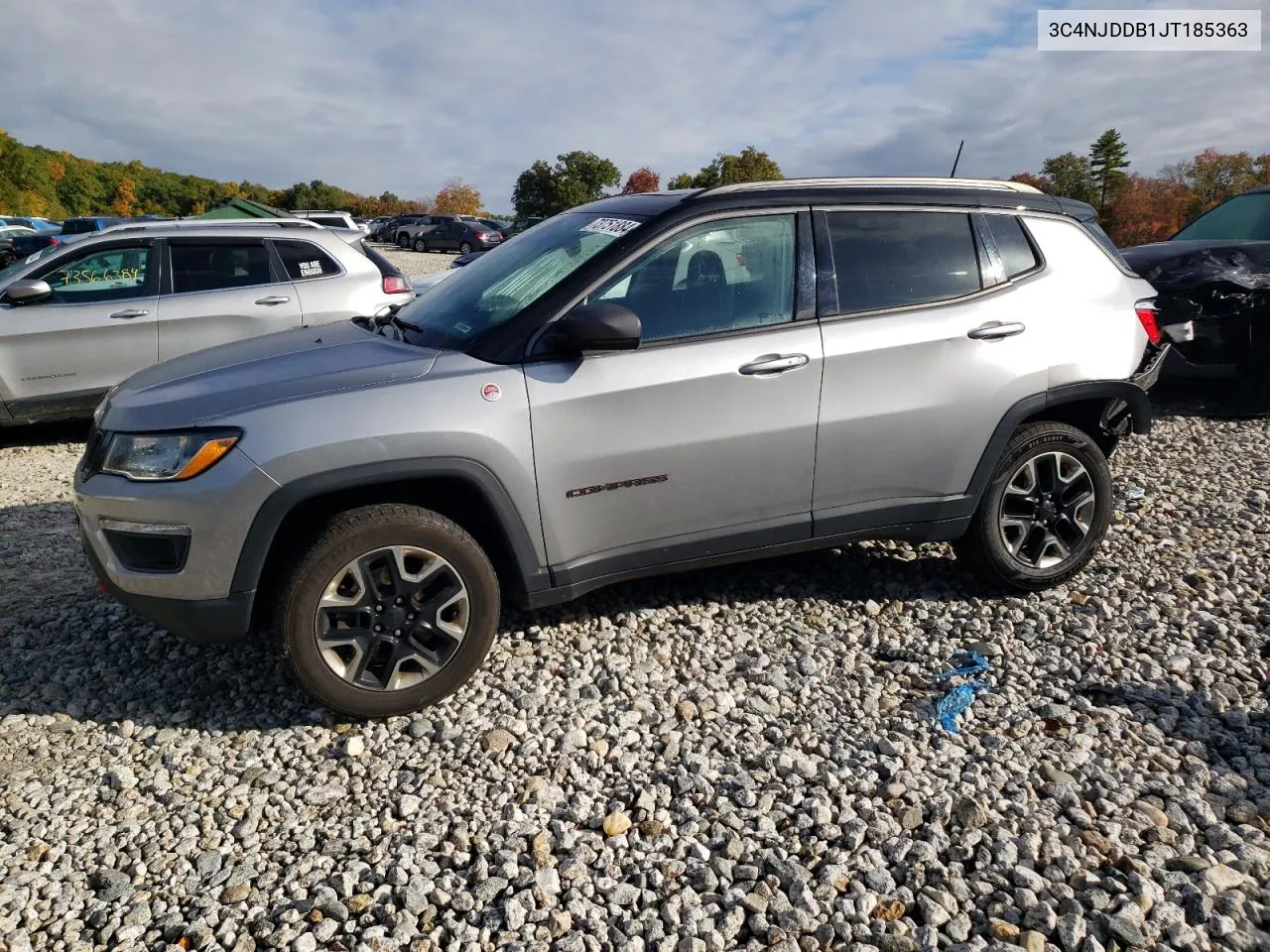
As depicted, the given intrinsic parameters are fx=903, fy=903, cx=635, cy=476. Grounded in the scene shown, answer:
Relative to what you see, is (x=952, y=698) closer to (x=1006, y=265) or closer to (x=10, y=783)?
(x=1006, y=265)

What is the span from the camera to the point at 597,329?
126 inches

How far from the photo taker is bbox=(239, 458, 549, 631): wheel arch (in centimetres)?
→ 303

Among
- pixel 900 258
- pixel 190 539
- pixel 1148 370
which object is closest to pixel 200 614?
pixel 190 539

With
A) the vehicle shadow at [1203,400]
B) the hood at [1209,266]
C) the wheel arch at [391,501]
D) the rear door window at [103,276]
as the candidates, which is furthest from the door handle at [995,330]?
the rear door window at [103,276]

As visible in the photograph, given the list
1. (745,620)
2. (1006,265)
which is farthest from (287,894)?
(1006,265)

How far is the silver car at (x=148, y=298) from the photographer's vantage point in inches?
272

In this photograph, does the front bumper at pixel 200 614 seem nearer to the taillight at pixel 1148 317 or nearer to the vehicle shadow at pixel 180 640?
the vehicle shadow at pixel 180 640

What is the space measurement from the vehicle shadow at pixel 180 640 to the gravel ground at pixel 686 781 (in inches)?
0.7

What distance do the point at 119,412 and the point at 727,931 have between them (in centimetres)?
269

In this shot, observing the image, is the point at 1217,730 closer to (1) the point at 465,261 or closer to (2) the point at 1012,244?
(2) the point at 1012,244

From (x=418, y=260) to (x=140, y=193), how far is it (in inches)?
1988

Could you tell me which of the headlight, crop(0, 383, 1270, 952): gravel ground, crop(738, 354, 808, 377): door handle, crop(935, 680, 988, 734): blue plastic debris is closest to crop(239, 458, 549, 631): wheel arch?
the headlight

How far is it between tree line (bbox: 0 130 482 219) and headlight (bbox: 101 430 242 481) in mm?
60007

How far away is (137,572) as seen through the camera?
310cm
